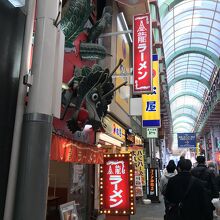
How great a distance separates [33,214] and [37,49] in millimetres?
1625

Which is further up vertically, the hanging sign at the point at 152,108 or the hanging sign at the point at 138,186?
the hanging sign at the point at 152,108

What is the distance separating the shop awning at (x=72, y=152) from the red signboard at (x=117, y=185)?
41 cm

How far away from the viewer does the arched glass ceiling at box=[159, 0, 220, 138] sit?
73.9ft

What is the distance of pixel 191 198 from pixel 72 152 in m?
2.69

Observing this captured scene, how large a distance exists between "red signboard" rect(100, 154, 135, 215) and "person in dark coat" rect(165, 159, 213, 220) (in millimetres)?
2052

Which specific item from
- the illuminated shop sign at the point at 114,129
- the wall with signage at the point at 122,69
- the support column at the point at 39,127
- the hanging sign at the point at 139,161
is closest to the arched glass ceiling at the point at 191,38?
the wall with signage at the point at 122,69

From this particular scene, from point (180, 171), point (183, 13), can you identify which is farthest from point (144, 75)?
point (183, 13)

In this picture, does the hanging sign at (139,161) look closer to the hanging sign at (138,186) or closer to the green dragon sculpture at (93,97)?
the hanging sign at (138,186)

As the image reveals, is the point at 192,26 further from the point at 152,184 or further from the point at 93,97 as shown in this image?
the point at 93,97

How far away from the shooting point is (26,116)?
9.01 ft

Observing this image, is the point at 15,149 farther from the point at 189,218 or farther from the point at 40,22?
the point at 189,218

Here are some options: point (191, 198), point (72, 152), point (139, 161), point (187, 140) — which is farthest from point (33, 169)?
point (187, 140)

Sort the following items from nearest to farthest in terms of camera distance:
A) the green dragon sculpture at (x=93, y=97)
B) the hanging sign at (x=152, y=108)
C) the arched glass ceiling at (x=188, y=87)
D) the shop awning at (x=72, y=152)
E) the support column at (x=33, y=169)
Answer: the support column at (x=33, y=169)
the shop awning at (x=72, y=152)
the green dragon sculpture at (x=93, y=97)
the hanging sign at (x=152, y=108)
the arched glass ceiling at (x=188, y=87)

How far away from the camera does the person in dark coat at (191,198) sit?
14.4 feet
